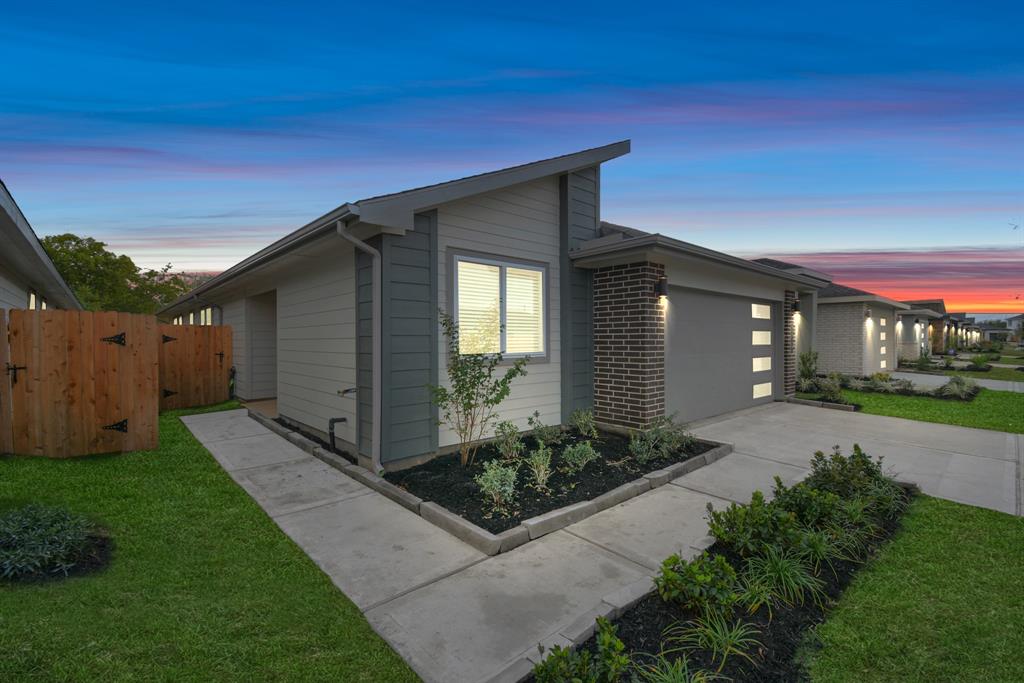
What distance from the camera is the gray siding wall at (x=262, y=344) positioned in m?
11.0

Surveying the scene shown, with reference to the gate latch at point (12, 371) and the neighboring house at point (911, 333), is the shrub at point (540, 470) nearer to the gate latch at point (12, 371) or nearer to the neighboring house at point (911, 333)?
the gate latch at point (12, 371)

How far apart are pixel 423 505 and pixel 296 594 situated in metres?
1.48

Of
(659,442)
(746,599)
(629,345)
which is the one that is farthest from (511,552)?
(629,345)

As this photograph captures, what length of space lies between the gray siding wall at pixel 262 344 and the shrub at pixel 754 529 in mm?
10456

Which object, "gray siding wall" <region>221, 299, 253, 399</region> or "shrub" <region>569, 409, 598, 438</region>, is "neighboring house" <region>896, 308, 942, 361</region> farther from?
"gray siding wall" <region>221, 299, 253, 399</region>

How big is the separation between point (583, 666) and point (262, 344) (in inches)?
443

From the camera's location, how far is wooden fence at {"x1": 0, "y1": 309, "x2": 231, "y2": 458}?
18.3 feet

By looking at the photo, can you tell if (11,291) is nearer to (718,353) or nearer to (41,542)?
(41,542)

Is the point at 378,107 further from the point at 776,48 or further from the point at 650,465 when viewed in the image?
the point at 650,465

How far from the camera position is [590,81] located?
27.7ft

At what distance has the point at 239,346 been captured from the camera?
452 inches

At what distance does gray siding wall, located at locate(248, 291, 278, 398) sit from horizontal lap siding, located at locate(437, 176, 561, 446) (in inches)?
273

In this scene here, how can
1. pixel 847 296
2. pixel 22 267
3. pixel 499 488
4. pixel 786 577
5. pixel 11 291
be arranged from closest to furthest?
pixel 786 577, pixel 499 488, pixel 22 267, pixel 11 291, pixel 847 296

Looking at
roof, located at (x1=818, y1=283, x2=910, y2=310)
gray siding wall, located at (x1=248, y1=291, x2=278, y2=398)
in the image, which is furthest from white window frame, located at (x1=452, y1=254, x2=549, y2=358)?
roof, located at (x1=818, y1=283, x2=910, y2=310)
